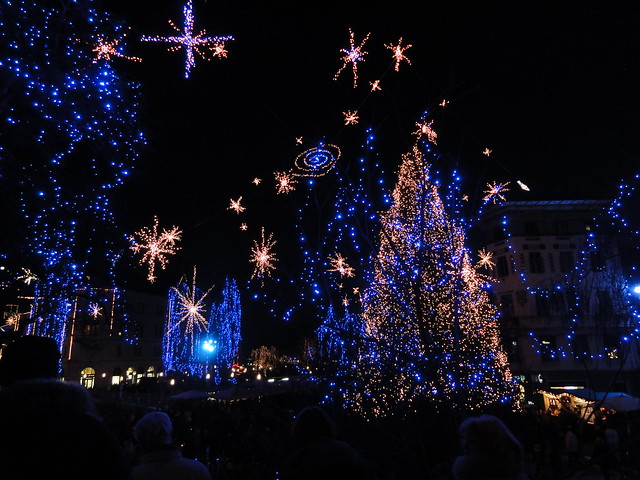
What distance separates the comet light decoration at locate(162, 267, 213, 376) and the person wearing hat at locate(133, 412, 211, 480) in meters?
44.1

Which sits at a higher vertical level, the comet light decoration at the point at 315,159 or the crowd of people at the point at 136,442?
the comet light decoration at the point at 315,159

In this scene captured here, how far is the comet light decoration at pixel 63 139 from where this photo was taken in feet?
28.3

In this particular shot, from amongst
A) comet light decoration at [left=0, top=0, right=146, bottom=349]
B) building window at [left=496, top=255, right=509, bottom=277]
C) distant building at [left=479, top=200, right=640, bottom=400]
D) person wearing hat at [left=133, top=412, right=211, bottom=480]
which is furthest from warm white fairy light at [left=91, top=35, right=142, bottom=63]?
building window at [left=496, top=255, right=509, bottom=277]

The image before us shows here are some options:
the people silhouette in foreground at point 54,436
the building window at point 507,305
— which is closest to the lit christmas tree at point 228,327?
the building window at point 507,305

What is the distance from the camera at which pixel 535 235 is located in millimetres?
28844

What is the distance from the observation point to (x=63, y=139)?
9836 millimetres

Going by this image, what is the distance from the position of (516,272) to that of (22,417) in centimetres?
3100

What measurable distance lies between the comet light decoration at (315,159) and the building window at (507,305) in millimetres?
23518

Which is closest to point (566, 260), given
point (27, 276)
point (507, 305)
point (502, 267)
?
point (502, 267)

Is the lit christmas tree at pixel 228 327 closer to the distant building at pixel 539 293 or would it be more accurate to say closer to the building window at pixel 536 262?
the distant building at pixel 539 293

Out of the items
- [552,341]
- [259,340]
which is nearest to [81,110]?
[552,341]

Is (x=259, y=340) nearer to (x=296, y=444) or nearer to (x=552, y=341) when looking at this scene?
(x=552, y=341)

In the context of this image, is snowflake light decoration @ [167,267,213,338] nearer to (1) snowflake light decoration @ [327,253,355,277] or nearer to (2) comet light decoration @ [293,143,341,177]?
(1) snowflake light decoration @ [327,253,355,277]

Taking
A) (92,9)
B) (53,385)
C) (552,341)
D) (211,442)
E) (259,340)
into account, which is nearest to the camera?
(53,385)
